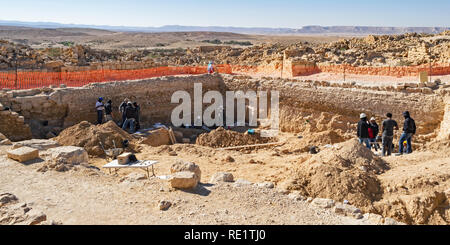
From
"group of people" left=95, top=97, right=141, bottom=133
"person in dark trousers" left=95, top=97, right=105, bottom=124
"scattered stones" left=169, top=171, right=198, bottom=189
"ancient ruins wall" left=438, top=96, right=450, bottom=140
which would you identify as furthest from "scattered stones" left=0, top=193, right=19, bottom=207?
"ancient ruins wall" left=438, top=96, right=450, bottom=140

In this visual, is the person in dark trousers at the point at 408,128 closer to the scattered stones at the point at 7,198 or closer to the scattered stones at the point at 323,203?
the scattered stones at the point at 323,203

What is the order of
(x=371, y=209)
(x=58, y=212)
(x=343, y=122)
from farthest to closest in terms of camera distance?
(x=343, y=122) → (x=371, y=209) → (x=58, y=212)

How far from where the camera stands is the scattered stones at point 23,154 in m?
7.88

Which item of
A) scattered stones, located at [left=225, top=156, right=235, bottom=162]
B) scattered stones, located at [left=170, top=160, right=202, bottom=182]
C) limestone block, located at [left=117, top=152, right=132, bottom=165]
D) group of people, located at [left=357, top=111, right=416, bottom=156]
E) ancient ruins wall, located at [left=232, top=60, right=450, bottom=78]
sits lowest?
scattered stones, located at [left=225, top=156, right=235, bottom=162]

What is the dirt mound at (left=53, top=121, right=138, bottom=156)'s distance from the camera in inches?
440

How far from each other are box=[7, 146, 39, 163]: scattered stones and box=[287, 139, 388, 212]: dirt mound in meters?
5.39

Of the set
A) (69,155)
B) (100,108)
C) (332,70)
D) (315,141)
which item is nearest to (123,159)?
(69,155)

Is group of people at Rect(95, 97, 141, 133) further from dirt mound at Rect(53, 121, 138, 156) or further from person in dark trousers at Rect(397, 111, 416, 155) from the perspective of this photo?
person in dark trousers at Rect(397, 111, 416, 155)

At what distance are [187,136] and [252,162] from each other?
15.7ft

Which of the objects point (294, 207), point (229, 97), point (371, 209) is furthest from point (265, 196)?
point (229, 97)

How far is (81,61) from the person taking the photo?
23094mm

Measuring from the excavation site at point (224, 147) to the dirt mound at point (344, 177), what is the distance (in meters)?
0.03

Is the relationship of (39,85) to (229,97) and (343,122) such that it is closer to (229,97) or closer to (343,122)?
(229,97)

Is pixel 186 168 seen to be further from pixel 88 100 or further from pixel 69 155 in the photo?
pixel 88 100
